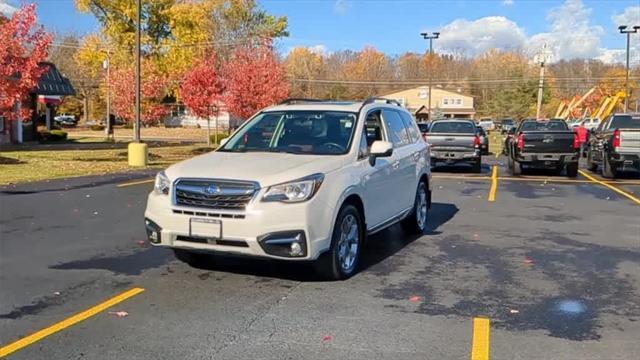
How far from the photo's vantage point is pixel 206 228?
573 centimetres

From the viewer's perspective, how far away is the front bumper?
5.62 metres

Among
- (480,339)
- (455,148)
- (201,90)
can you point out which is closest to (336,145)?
(480,339)

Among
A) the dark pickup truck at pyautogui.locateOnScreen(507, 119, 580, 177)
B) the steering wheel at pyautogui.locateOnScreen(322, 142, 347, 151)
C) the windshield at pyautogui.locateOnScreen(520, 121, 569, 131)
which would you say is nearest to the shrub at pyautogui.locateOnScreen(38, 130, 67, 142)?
the windshield at pyautogui.locateOnScreen(520, 121, 569, 131)

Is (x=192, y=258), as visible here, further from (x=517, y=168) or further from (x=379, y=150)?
(x=517, y=168)

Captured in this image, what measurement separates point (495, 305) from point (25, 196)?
9869mm

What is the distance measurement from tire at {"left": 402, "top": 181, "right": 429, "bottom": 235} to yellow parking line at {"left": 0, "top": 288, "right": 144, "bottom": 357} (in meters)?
→ 4.14

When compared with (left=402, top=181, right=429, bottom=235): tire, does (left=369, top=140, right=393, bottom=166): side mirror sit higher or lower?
higher

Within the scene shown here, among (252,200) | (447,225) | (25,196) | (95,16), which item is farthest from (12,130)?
(252,200)

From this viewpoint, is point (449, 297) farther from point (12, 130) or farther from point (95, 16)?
point (95, 16)

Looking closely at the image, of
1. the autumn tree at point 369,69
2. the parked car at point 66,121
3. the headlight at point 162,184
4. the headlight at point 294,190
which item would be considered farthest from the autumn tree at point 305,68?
the headlight at point 294,190

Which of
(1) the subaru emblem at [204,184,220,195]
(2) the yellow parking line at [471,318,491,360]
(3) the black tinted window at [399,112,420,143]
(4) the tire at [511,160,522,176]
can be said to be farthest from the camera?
(4) the tire at [511,160,522,176]

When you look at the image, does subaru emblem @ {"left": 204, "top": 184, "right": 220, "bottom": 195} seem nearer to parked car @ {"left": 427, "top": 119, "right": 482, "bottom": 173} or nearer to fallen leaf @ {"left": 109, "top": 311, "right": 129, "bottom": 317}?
fallen leaf @ {"left": 109, "top": 311, "right": 129, "bottom": 317}

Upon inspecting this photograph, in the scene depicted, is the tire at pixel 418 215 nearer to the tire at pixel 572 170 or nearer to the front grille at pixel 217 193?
the front grille at pixel 217 193

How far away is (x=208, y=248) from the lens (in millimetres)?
5828
